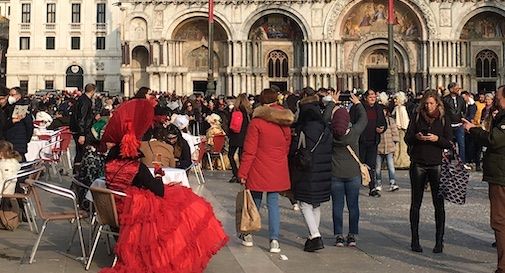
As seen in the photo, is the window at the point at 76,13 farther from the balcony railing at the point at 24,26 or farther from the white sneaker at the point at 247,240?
the white sneaker at the point at 247,240

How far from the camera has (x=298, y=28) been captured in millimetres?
46531

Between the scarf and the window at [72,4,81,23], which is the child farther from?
the window at [72,4,81,23]

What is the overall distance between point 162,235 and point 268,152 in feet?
7.47

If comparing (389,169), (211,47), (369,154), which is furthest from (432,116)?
(211,47)

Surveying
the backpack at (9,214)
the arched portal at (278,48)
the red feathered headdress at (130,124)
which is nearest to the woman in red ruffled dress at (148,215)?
the red feathered headdress at (130,124)

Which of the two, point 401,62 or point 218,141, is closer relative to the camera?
point 218,141

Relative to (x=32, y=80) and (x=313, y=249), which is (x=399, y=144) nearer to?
(x=313, y=249)

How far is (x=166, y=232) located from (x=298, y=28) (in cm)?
3991

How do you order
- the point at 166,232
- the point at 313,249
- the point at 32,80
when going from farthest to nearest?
the point at 32,80 < the point at 313,249 < the point at 166,232

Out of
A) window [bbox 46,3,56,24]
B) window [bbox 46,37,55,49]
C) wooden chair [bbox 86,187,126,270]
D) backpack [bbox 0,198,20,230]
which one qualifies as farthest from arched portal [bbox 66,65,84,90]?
wooden chair [bbox 86,187,126,270]

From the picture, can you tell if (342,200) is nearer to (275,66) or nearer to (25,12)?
(275,66)

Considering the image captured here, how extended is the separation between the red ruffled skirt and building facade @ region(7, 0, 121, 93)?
2180 inches

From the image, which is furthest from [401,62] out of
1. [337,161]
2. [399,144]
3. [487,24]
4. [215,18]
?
[337,161]

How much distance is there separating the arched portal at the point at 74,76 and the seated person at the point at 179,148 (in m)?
53.3
